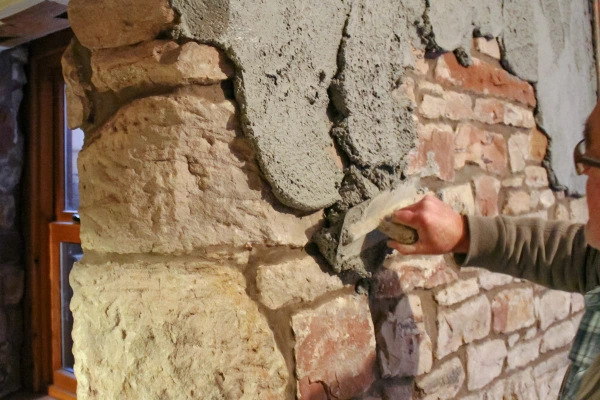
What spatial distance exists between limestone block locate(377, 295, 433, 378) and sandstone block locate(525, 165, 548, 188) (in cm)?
83

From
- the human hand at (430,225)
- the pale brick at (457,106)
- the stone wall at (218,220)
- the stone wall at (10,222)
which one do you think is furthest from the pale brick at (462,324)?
the stone wall at (10,222)

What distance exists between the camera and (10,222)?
8.37 feet

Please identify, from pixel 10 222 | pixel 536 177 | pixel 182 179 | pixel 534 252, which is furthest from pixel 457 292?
pixel 10 222

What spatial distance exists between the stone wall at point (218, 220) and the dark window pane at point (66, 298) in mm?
1693

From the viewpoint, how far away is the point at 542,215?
184cm

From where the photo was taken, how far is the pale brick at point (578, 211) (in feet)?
6.63

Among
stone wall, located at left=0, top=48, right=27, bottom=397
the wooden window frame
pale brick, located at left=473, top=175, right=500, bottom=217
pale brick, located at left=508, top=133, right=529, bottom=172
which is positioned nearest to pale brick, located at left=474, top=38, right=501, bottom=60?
pale brick, located at left=508, top=133, right=529, bottom=172

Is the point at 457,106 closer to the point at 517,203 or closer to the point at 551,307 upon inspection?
the point at 517,203

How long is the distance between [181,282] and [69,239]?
6.06 ft

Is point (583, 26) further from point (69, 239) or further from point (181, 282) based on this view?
point (69, 239)

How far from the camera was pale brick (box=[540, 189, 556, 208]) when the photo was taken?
6.08ft

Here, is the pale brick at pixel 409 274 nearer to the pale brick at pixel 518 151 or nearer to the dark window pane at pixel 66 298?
the pale brick at pixel 518 151

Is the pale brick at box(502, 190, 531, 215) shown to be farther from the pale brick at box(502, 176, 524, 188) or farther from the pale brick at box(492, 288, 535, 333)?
the pale brick at box(492, 288, 535, 333)

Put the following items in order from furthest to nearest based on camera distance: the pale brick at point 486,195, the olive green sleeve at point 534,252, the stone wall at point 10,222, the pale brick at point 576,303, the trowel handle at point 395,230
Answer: the stone wall at point 10,222 < the pale brick at point 576,303 < the pale brick at point 486,195 < the olive green sleeve at point 534,252 < the trowel handle at point 395,230
